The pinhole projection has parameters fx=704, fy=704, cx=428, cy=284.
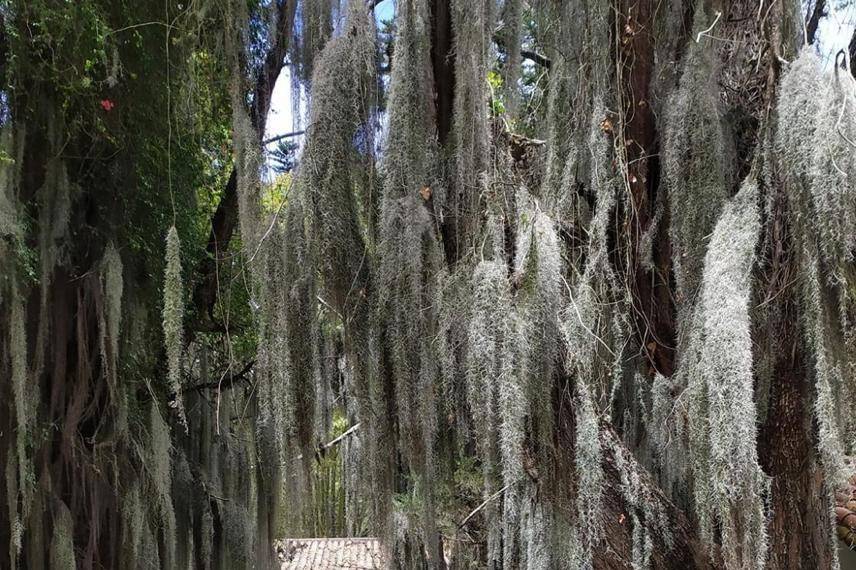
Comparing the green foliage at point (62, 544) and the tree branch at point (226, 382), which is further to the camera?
the tree branch at point (226, 382)

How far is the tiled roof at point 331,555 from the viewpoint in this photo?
22.7ft

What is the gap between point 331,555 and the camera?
7336 millimetres

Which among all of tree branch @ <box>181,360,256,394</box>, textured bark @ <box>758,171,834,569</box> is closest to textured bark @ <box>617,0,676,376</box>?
textured bark @ <box>758,171,834,569</box>

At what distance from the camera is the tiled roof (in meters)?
6.91

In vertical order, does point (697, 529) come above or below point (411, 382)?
below

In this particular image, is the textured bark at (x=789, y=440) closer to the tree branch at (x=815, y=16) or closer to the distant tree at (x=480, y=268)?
the distant tree at (x=480, y=268)

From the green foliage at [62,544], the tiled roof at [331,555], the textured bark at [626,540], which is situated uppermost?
the textured bark at [626,540]

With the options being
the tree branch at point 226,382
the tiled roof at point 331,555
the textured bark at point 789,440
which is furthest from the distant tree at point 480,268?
the tiled roof at point 331,555

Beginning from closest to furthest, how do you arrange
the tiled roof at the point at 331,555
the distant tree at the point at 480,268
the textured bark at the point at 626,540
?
the distant tree at the point at 480,268 → the textured bark at the point at 626,540 → the tiled roof at the point at 331,555

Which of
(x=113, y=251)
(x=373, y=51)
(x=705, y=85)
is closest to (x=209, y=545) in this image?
(x=113, y=251)

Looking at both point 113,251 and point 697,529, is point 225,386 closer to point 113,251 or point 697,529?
point 113,251

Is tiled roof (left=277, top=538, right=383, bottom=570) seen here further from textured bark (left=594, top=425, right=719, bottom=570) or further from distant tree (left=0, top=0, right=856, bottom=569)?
textured bark (left=594, top=425, right=719, bottom=570)

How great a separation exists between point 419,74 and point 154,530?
7.54 ft

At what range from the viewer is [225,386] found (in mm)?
3646
